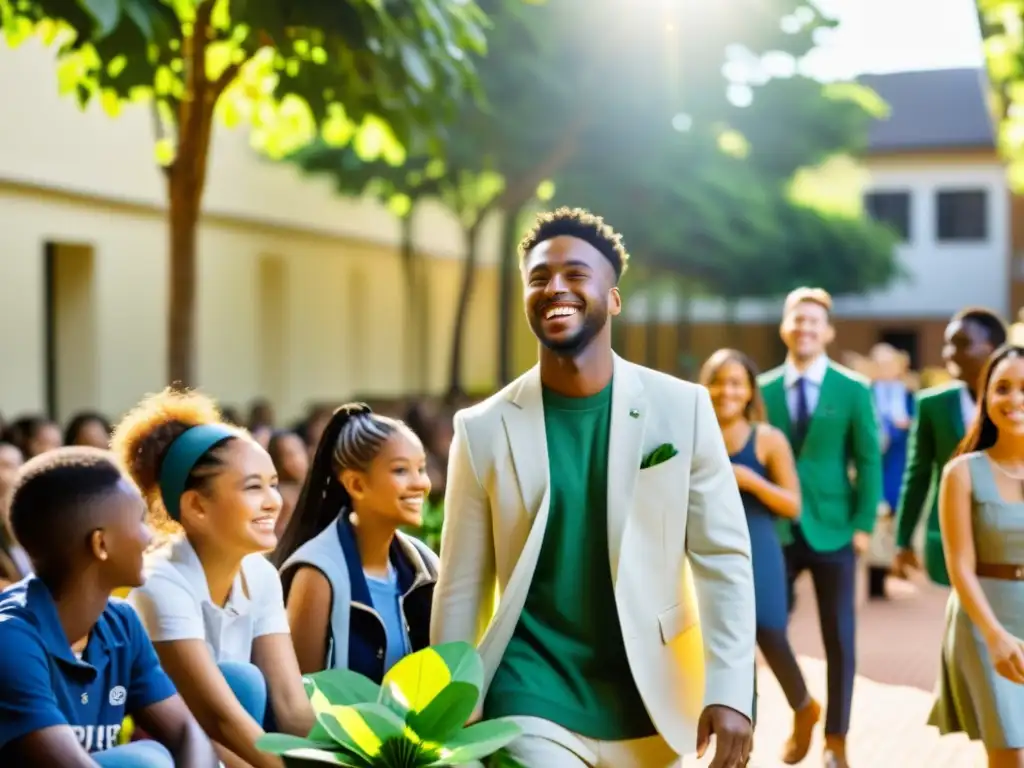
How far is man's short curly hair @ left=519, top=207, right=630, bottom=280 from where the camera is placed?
15.2 feet

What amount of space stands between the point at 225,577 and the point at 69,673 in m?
1.01

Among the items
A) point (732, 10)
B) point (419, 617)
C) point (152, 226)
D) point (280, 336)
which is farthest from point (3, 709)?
point (280, 336)

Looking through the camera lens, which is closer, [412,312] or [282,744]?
[282,744]

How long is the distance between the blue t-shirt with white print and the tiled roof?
56.4m

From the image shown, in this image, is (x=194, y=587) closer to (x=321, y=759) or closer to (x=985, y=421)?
(x=321, y=759)

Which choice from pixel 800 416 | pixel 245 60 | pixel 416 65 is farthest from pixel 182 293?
pixel 800 416

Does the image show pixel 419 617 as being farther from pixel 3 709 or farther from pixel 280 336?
pixel 280 336

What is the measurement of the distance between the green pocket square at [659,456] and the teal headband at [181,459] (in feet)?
3.96

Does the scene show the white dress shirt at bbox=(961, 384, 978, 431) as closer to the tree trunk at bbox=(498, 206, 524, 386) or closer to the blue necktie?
the blue necktie

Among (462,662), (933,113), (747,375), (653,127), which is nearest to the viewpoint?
(462,662)

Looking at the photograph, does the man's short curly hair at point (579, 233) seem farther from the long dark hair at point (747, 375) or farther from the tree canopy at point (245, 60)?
the long dark hair at point (747, 375)

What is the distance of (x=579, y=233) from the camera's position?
462 cm

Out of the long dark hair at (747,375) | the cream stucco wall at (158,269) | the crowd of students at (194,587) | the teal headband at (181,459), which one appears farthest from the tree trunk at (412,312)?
the teal headband at (181,459)

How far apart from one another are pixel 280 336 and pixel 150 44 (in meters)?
22.5
